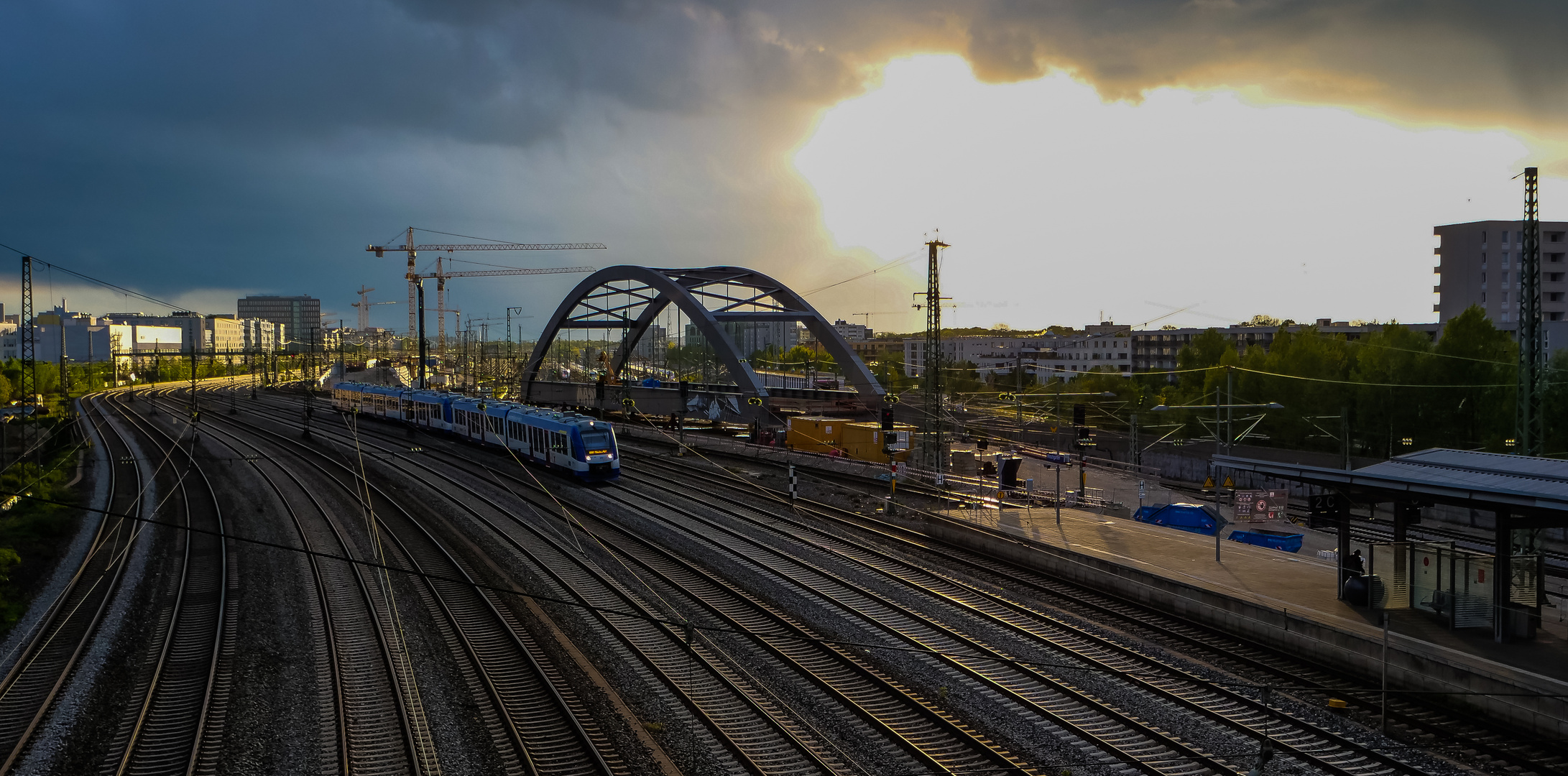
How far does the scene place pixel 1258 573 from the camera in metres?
17.7

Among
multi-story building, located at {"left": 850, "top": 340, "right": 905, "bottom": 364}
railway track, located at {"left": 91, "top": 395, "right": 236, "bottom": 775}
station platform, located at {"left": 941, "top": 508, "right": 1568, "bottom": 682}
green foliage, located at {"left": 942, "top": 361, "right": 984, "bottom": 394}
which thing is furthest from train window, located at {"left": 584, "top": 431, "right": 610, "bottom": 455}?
multi-story building, located at {"left": 850, "top": 340, "right": 905, "bottom": 364}

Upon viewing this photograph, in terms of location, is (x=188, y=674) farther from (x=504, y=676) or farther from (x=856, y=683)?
(x=856, y=683)

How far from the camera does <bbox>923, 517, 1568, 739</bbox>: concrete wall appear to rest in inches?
444

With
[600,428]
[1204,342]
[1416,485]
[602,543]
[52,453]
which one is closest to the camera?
[1416,485]

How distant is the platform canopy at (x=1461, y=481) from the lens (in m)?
12.9

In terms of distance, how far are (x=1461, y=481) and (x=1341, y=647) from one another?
11.1 feet

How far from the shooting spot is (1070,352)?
12444 cm

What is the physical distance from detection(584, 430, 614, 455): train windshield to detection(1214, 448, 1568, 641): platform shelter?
20930 millimetres

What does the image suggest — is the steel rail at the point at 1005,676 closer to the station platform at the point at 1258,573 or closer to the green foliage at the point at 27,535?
the station platform at the point at 1258,573

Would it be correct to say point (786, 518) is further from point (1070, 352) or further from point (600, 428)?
point (1070, 352)

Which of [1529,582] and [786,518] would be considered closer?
[1529,582]

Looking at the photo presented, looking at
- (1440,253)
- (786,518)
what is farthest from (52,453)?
(1440,253)

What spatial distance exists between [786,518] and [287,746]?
1569cm

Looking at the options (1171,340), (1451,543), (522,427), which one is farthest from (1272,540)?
(1171,340)
